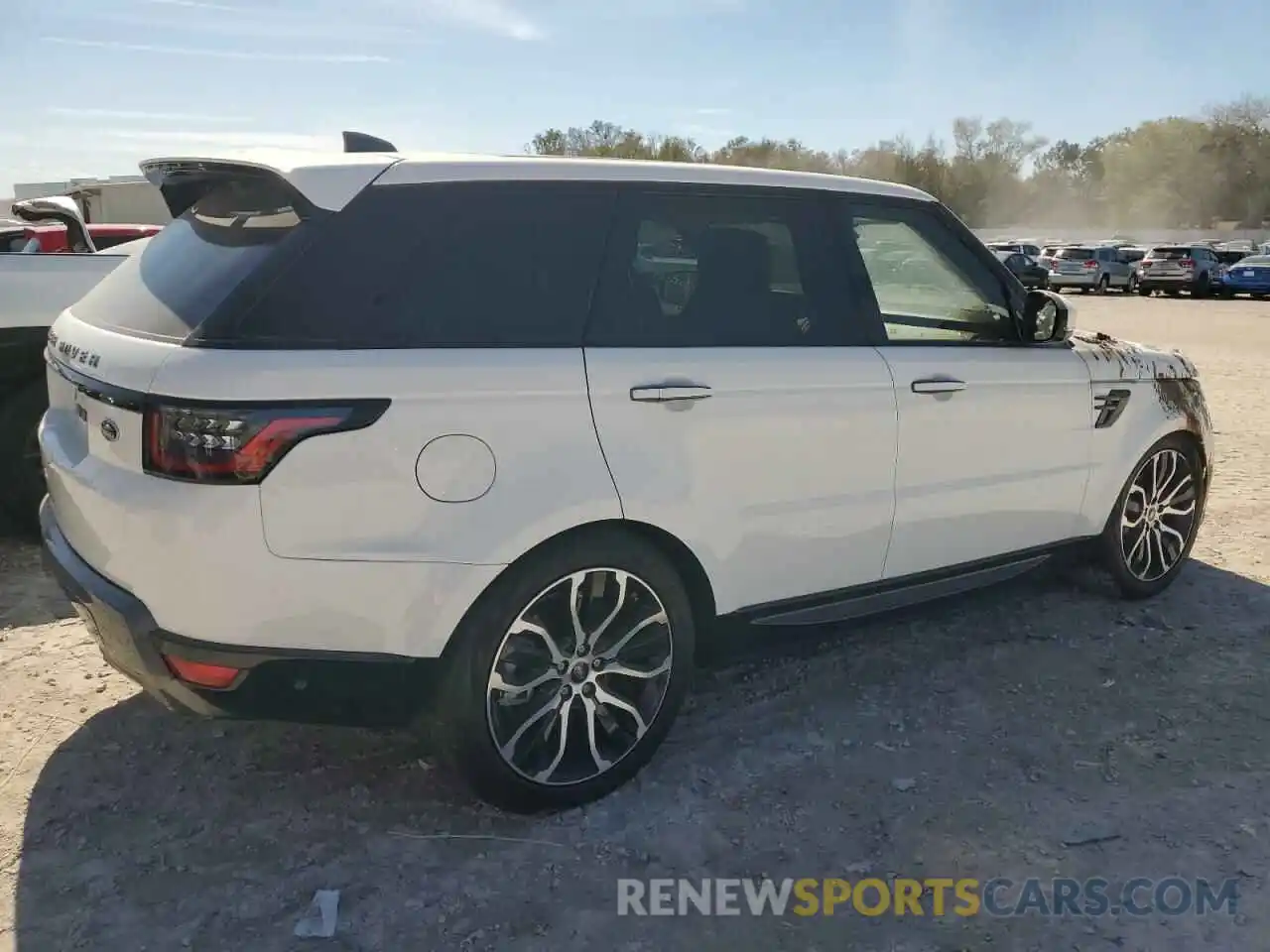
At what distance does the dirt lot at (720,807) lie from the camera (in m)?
2.75

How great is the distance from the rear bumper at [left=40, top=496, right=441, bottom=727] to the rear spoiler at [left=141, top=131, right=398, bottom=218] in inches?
45.4

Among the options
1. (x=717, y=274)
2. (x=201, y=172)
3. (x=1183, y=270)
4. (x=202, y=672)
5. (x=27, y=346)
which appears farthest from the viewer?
(x=1183, y=270)

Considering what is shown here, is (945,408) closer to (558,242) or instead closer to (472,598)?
(558,242)

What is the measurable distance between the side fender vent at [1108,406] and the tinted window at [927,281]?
550 millimetres

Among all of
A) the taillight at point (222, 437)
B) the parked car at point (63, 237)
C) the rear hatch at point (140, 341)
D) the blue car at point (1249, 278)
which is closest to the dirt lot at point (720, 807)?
the rear hatch at point (140, 341)

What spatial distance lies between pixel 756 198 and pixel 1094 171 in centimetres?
11131

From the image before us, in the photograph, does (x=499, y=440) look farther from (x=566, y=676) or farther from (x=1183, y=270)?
(x=1183, y=270)

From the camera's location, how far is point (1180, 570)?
212 inches

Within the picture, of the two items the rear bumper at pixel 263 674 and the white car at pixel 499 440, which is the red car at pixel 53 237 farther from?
the rear bumper at pixel 263 674

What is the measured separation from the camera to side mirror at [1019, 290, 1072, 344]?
13.8 feet

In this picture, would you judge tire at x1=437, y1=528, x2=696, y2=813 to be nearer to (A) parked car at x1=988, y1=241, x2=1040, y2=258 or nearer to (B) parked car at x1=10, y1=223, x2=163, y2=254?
(B) parked car at x1=10, y1=223, x2=163, y2=254

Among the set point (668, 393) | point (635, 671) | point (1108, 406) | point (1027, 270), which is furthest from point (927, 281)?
point (1027, 270)

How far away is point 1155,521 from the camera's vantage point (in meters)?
4.92

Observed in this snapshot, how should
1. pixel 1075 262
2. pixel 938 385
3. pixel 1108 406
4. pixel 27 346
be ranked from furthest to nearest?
pixel 1075 262, pixel 27 346, pixel 1108 406, pixel 938 385
